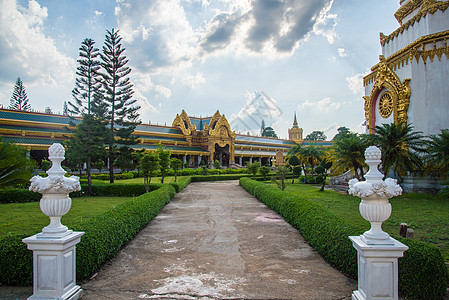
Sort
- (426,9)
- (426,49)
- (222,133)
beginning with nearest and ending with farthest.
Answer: (426,49) < (426,9) < (222,133)

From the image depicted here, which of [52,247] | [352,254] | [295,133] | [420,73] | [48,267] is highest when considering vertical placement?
[295,133]

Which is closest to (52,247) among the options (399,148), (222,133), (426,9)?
(399,148)

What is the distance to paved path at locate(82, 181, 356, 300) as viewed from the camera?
353cm

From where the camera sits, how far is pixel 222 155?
138 feet

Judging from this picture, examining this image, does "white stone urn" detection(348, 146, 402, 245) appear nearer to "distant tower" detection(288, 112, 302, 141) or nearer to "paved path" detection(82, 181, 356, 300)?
"paved path" detection(82, 181, 356, 300)

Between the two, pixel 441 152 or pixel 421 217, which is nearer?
pixel 421 217

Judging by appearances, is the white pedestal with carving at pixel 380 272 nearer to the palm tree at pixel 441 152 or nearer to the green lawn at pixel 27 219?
the green lawn at pixel 27 219

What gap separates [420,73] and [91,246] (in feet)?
51.9

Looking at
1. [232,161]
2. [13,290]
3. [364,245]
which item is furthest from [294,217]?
[232,161]

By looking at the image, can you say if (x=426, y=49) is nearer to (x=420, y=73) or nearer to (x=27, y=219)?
(x=420, y=73)

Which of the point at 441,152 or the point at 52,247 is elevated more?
the point at 441,152

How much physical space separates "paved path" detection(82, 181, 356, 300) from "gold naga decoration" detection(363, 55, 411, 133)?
33.8 feet

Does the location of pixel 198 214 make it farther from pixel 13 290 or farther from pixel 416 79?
pixel 416 79

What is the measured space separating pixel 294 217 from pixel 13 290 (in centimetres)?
585
